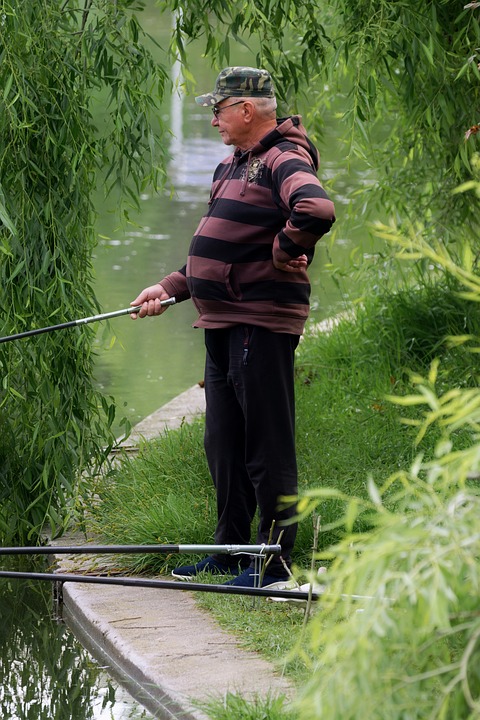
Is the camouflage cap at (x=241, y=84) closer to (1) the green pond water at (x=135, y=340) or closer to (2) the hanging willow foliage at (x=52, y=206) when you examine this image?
(2) the hanging willow foliage at (x=52, y=206)

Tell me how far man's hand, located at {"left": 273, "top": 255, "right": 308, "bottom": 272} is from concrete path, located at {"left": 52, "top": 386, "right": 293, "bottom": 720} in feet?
3.98

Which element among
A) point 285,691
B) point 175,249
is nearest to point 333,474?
point 285,691

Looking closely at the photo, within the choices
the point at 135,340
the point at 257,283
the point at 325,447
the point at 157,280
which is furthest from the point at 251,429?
the point at 157,280

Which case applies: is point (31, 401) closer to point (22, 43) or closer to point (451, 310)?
point (22, 43)

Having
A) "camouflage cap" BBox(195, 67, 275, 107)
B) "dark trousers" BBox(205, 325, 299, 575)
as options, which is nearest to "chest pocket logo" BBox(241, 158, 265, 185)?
"camouflage cap" BBox(195, 67, 275, 107)

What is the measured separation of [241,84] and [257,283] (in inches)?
27.3

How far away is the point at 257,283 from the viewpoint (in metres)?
4.16

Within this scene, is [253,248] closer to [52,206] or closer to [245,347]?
[245,347]

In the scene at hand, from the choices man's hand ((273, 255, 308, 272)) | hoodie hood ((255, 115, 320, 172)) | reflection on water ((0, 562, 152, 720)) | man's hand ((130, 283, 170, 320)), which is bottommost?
reflection on water ((0, 562, 152, 720))

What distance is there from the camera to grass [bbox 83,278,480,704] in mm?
4227

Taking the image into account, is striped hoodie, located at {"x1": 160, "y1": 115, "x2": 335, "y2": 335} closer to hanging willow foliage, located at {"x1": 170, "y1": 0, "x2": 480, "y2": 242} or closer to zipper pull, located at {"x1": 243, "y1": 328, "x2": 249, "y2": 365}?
zipper pull, located at {"x1": 243, "y1": 328, "x2": 249, "y2": 365}

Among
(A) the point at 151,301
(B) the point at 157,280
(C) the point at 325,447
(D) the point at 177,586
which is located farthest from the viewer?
(B) the point at 157,280

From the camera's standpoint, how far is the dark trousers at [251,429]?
13.7 ft

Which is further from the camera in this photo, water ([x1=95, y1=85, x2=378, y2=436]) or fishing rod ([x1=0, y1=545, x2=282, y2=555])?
water ([x1=95, y1=85, x2=378, y2=436])
